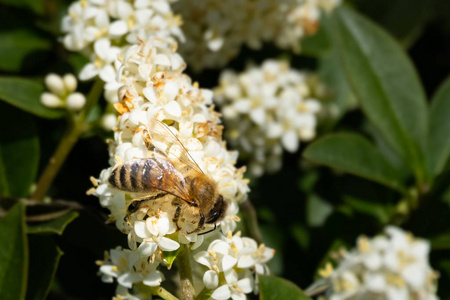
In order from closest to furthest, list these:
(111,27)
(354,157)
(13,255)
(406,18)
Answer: (13,255) < (111,27) < (354,157) < (406,18)

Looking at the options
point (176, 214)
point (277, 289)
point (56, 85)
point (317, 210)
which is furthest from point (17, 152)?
point (317, 210)

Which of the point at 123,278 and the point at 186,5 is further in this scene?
the point at 186,5

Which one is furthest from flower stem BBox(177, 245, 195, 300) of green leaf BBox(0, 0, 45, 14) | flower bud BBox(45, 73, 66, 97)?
green leaf BBox(0, 0, 45, 14)

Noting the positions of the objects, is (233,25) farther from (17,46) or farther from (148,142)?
(148,142)

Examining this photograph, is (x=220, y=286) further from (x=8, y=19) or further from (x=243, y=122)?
(x=8, y=19)

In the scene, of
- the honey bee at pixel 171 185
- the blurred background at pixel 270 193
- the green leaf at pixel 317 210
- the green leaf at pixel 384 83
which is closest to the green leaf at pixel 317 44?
the blurred background at pixel 270 193

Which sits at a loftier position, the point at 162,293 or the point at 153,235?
the point at 153,235

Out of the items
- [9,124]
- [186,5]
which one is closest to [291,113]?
[186,5]
